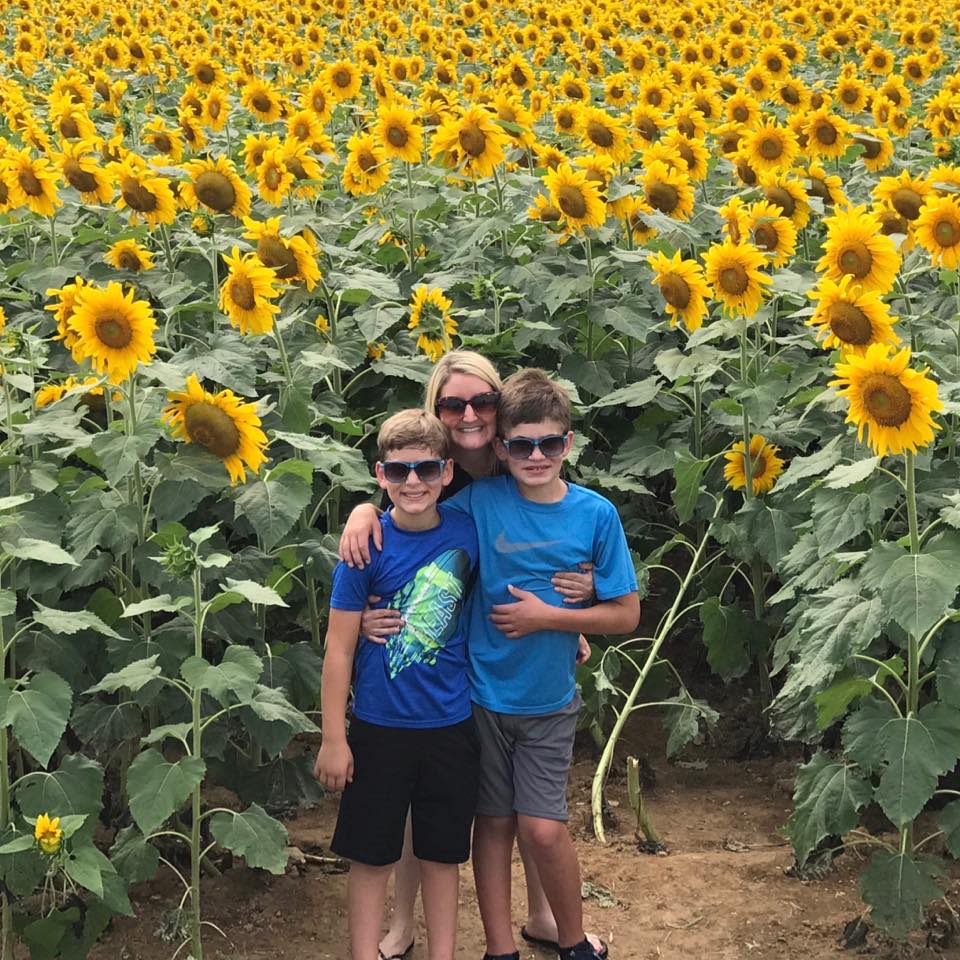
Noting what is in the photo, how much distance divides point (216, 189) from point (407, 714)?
2.77m

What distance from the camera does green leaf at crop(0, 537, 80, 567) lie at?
3525mm

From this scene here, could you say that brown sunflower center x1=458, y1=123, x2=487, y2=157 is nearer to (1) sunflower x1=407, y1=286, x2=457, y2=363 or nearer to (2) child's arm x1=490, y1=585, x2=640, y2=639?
(1) sunflower x1=407, y1=286, x2=457, y2=363

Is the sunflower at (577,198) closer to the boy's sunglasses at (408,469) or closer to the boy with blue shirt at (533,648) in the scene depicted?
the boy with blue shirt at (533,648)

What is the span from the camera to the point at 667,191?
610 centimetres

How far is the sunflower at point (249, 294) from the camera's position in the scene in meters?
4.59

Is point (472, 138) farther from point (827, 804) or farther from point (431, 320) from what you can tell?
point (827, 804)


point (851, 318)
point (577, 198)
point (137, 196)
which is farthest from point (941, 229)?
point (137, 196)

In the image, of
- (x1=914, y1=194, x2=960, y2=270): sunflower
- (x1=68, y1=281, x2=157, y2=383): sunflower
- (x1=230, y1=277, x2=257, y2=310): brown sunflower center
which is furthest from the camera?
(x1=914, y1=194, x2=960, y2=270): sunflower

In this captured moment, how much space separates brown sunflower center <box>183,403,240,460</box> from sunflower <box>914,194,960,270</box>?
2309 mm

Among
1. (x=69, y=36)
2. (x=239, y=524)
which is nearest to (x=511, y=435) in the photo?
(x=239, y=524)

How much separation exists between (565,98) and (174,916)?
19.6 feet

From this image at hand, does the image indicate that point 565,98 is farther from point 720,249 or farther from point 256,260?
point 256,260

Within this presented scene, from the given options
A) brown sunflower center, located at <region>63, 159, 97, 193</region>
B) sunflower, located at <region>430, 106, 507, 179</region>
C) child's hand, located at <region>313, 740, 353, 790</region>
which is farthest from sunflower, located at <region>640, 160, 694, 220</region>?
Answer: child's hand, located at <region>313, 740, 353, 790</region>

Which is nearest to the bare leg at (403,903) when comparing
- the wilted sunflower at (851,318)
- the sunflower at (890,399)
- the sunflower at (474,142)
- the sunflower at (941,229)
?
the sunflower at (890,399)
